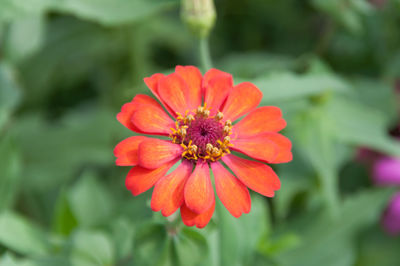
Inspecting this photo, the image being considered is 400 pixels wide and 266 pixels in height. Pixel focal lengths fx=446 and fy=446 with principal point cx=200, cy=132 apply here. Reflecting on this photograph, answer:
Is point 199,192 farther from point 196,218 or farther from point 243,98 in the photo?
point 243,98

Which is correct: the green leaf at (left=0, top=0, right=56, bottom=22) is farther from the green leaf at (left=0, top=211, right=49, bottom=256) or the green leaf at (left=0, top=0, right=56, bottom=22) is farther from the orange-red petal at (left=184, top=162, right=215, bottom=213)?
the orange-red petal at (left=184, top=162, right=215, bottom=213)

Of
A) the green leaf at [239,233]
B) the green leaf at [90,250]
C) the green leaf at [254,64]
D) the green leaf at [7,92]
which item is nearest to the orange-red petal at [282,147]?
the green leaf at [239,233]

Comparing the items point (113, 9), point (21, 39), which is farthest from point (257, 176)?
point (21, 39)

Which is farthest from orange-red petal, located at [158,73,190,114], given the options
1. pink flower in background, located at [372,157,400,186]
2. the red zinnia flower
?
pink flower in background, located at [372,157,400,186]

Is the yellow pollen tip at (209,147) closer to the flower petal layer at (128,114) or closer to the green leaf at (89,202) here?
the flower petal layer at (128,114)

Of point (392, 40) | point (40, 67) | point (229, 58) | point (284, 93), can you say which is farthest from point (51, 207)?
point (392, 40)

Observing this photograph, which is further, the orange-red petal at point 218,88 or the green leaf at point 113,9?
the green leaf at point 113,9
